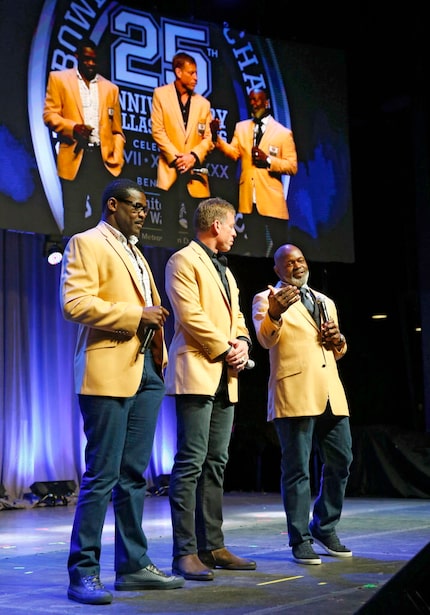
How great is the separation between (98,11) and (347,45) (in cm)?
325

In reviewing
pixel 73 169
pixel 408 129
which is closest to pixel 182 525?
pixel 73 169

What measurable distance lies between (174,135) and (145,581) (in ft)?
15.8

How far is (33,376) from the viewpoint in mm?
9203

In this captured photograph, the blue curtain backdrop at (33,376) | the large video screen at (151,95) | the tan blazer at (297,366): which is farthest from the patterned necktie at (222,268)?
the blue curtain backdrop at (33,376)

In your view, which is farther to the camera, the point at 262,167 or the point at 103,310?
the point at 262,167

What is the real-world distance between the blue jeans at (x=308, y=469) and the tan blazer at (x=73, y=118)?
3498 millimetres

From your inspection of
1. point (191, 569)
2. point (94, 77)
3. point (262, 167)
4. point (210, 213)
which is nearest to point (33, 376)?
point (262, 167)

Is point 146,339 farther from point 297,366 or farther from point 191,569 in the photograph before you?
point 297,366

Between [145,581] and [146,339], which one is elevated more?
[146,339]

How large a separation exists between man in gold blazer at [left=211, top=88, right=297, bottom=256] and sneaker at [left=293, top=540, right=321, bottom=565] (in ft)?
13.2

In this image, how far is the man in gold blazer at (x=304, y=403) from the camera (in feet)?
12.9

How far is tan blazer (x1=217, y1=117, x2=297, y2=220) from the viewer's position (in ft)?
25.1

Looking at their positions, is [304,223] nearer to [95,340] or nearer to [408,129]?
[408,129]

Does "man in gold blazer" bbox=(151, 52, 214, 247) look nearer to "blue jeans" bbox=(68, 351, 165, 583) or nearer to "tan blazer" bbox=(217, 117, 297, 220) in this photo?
"tan blazer" bbox=(217, 117, 297, 220)
